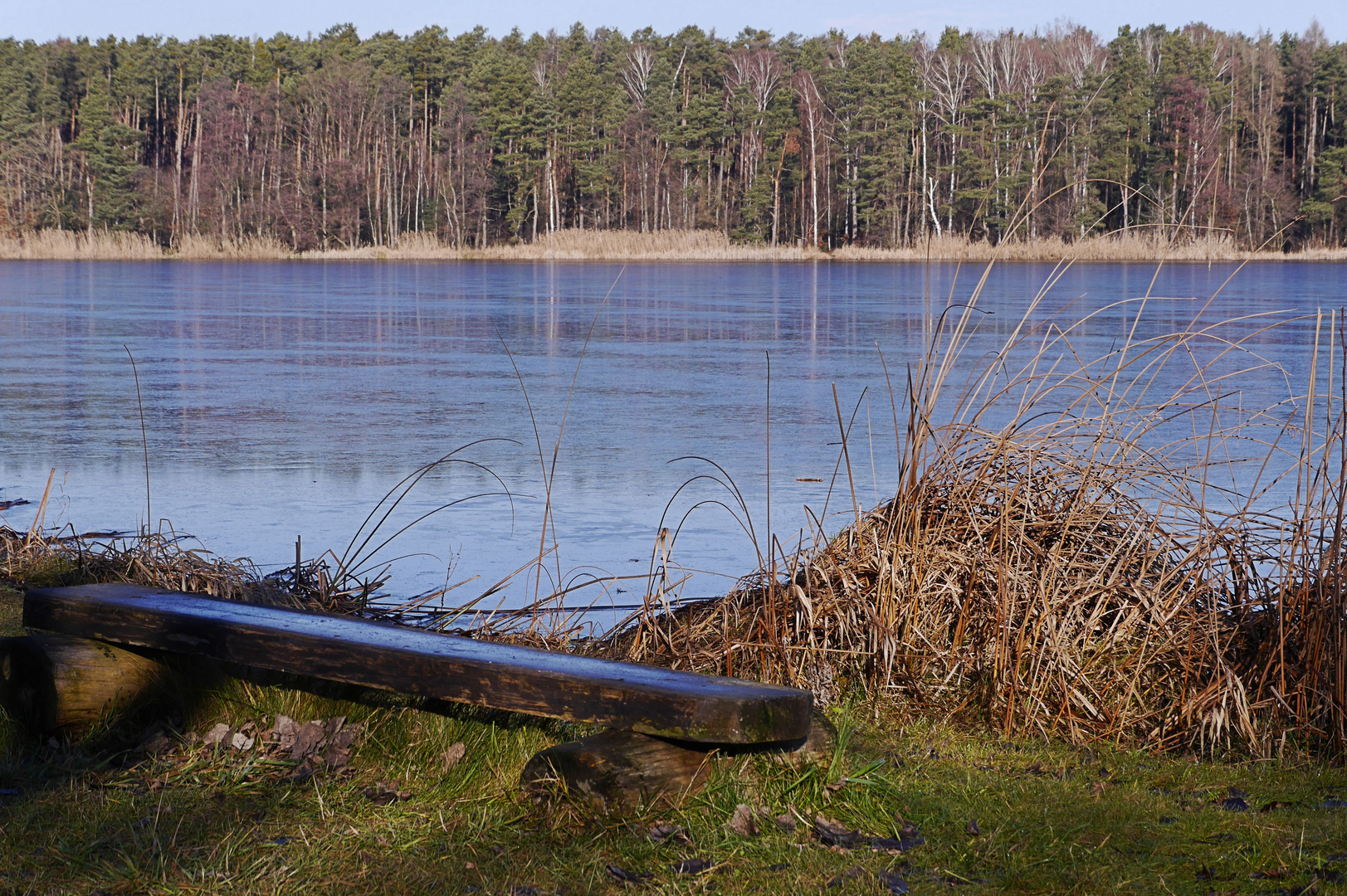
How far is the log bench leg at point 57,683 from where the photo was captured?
356cm

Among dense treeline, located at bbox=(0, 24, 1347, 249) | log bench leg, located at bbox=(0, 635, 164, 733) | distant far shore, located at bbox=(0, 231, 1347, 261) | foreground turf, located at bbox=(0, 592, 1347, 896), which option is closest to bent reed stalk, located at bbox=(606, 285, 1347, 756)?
foreground turf, located at bbox=(0, 592, 1347, 896)

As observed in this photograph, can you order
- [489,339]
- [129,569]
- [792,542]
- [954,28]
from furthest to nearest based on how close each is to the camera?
1. [954,28]
2. [489,339]
3. [792,542]
4. [129,569]

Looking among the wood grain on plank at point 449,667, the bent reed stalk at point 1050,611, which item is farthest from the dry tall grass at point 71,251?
the bent reed stalk at point 1050,611

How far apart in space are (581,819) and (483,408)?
7897mm

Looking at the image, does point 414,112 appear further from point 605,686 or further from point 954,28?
point 605,686

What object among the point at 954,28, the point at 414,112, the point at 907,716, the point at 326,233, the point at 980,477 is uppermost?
the point at 954,28

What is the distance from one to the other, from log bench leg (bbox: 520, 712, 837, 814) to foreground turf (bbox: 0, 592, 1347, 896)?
0.12 feet

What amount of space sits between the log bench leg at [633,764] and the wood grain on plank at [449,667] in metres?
0.07

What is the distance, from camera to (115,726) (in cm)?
363

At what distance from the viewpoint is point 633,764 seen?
2.98 m

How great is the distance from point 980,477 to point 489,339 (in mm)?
13072

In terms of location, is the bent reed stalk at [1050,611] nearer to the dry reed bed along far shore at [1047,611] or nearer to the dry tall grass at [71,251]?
the dry reed bed along far shore at [1047,611]

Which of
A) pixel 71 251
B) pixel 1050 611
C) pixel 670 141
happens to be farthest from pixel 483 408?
pixel 670 141

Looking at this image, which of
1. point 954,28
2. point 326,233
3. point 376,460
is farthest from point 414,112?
point 376,460
